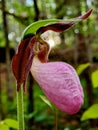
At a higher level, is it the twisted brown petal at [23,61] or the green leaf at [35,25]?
the green leaf at [35,25]

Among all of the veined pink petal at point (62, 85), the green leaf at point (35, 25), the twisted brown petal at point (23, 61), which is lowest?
the veined pink petal at point (62, 85)

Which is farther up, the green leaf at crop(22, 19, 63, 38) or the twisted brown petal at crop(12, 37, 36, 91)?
the green leaf at crop(22, 19, 63, 38)

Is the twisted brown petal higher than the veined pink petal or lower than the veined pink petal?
higher

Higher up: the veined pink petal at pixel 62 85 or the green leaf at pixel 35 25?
the green leaf at pixel 35 25

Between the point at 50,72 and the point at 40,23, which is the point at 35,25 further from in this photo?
the point at 50,72

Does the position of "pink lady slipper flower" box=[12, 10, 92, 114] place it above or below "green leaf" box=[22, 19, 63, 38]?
below

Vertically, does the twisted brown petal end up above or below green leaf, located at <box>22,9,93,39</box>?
below

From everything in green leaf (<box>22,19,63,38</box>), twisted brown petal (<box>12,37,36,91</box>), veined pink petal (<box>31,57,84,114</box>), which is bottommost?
veined pink petal (<box>31,57,84,114</box>)

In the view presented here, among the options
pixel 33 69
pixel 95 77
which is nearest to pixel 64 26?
pixel 33 69
